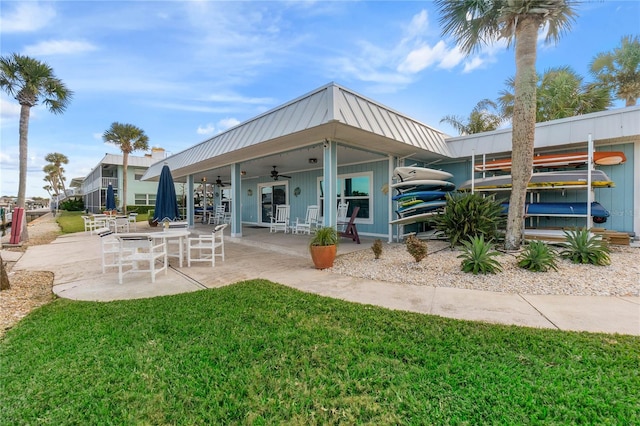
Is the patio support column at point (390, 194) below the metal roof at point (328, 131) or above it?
below

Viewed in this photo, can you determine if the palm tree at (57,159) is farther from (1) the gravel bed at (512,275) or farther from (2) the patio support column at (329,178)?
(1) the gravel bed at (512,275)

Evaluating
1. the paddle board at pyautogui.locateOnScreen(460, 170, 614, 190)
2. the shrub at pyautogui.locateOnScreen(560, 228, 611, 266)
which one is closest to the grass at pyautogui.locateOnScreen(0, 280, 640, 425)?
the shrub at pyautogui.locateOnScreen(560, 228, 611, 266)

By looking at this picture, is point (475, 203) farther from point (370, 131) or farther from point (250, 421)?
point (250, 421)

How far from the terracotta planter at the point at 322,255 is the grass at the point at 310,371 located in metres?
1.94

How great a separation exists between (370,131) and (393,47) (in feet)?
12.5

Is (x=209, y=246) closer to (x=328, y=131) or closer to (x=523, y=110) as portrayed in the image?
(x=328, y=131)

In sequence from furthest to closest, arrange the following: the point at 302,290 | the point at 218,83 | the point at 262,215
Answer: the point at 262,215
the point at 218,83
the point at 302,290

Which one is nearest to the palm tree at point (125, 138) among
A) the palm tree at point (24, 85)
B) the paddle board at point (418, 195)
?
the palm tree at point (24, 85)

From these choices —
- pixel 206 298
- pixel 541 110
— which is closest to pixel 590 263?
pixel 206 298

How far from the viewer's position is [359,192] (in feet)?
29.0

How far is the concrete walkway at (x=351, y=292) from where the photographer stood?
2.74 meters

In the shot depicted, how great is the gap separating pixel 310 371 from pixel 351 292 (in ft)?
5.84

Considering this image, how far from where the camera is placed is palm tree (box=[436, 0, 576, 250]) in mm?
4914

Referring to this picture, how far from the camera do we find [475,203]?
19.2 ft
